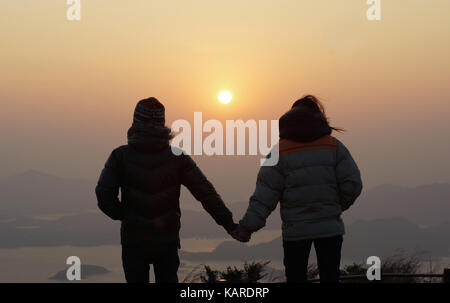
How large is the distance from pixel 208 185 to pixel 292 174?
2.99ft

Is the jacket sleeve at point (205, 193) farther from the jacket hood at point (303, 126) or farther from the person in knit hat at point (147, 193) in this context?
the jacket hood at point (303, 126)

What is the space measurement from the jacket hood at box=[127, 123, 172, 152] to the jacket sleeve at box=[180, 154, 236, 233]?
296 mm

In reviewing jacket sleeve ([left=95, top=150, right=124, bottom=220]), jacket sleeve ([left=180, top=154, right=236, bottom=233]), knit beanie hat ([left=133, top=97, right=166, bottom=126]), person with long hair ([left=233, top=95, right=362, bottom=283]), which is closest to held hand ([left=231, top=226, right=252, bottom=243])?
jacket sleeve ([left=180, top=154, right=236, bottom=233])

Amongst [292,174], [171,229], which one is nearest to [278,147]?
[292,174]

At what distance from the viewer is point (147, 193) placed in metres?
6.48

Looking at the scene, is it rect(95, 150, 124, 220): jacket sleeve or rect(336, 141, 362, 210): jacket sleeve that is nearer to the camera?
rect(95, 150, 124, 220): jacket sleeve

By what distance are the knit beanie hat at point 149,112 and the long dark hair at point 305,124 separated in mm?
1220

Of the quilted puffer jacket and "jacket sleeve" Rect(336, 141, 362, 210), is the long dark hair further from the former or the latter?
the quilted puffer jacket

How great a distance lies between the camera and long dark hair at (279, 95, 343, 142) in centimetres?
667

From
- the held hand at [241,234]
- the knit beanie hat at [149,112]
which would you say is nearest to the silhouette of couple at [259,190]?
the knit beanie hat at [149,112]

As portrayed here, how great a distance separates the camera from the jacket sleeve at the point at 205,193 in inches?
265
